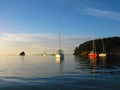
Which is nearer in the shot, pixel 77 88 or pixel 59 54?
pixel 77 88

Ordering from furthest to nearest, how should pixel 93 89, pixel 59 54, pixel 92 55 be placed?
pixel 92 55 → pixel 59 54 → pixel 93 89

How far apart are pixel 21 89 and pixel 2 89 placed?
1.75 m

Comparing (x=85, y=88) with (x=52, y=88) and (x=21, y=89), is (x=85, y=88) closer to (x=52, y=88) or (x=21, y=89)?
(x=52, y=88)

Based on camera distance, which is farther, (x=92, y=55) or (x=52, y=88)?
(x=92, y=55)

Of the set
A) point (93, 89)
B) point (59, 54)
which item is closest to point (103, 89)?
point (93, 89)

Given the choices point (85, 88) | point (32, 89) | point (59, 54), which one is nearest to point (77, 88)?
point (85, 88)

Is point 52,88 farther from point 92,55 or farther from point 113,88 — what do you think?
point 92,55

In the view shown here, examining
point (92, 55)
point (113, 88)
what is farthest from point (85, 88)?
point (92, 55)

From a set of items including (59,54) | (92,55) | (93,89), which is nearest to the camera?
(93,89)

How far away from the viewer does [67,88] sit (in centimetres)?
2294

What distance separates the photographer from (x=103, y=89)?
22.4 metres

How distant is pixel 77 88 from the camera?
22.9 meters

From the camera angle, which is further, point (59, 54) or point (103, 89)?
point (59, 54)

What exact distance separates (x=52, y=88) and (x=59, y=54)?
95.5 meters
